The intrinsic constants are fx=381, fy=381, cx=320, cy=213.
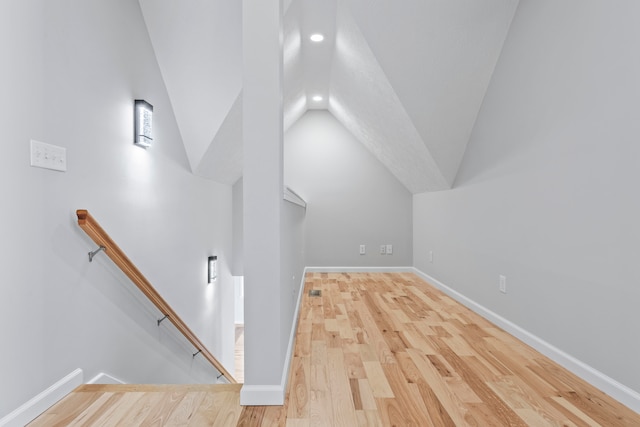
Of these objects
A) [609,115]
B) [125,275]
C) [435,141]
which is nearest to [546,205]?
[609,115]

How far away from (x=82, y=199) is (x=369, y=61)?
236 centimetres

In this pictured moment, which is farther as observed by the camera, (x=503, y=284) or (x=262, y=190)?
(x=503, y=284)

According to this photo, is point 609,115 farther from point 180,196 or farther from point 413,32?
point 180,196

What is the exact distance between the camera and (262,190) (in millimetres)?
1742

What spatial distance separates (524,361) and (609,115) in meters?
1.38

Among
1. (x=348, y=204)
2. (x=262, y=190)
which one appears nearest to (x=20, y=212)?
(x=262, y=190)

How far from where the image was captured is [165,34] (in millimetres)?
2822

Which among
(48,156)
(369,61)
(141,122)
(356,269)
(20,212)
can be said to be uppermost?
(369,61)

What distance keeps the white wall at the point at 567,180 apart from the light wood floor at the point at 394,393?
25cm

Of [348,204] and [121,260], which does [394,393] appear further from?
[348,204]

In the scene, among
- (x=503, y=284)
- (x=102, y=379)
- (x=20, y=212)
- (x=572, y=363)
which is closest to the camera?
(x=20, y=212)

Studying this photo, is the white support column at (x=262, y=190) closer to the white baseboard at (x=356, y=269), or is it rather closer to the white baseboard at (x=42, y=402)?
the white baseboard at (x=42, y=402)

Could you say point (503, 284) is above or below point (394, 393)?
above

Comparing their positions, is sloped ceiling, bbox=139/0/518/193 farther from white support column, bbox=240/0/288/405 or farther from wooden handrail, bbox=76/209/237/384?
wooden handrail, bbox=76/209/237/384
